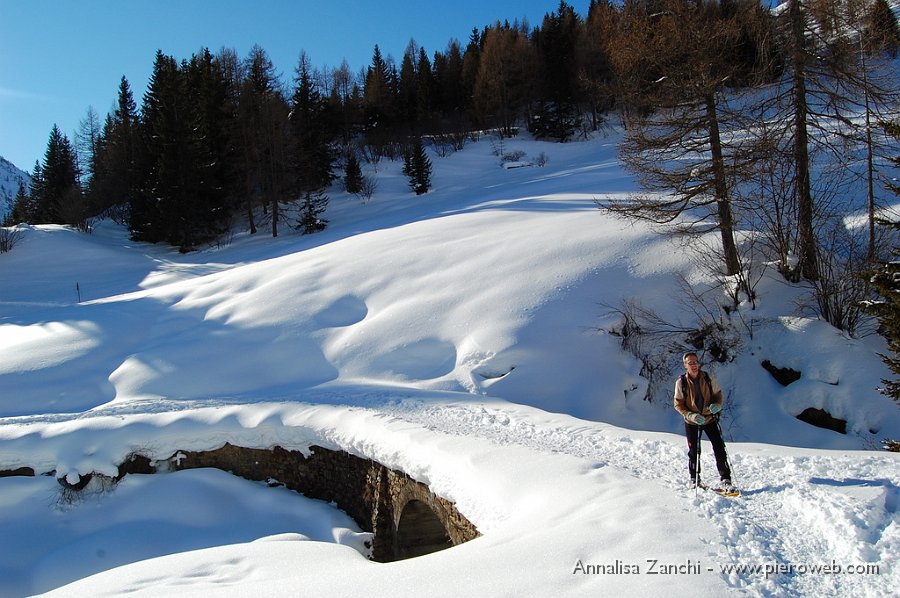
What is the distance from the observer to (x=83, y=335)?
16609 millimetres

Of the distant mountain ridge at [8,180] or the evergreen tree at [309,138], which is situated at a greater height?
the distant mountain ridge at [8,180]

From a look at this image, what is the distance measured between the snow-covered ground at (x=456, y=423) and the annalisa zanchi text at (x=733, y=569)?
0.02 meters

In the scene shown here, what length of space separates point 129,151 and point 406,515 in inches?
1615

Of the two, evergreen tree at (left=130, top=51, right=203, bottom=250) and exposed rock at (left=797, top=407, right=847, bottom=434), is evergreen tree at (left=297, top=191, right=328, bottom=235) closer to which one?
evergreen tree at (left=130, top=51, right=203, bottom=250)

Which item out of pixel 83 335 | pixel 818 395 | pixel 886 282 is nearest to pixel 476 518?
pixel 886 282

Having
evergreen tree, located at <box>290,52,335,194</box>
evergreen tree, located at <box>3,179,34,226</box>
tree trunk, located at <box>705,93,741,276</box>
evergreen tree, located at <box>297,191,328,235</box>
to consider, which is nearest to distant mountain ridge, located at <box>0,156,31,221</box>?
evergreen tree, located at <box>3,179,34,226</box>

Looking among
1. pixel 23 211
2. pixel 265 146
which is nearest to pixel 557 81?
pixel 265 146

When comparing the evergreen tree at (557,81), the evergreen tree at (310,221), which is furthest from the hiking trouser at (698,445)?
the evergreen tree at (557,81)

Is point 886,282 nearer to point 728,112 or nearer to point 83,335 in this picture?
point 728,112

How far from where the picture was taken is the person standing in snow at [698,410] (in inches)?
240

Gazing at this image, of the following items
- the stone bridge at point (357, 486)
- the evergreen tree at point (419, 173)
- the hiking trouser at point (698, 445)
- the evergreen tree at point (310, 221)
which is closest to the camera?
the hiking trouser at point (698, 445)

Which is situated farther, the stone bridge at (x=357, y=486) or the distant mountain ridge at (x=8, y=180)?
the distant mountain ridge at (x=8, y=180)

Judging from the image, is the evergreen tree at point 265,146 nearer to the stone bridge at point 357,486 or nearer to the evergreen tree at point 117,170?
the evergreen tree at point 117,170

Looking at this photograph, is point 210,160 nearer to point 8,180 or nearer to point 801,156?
point 801,156
